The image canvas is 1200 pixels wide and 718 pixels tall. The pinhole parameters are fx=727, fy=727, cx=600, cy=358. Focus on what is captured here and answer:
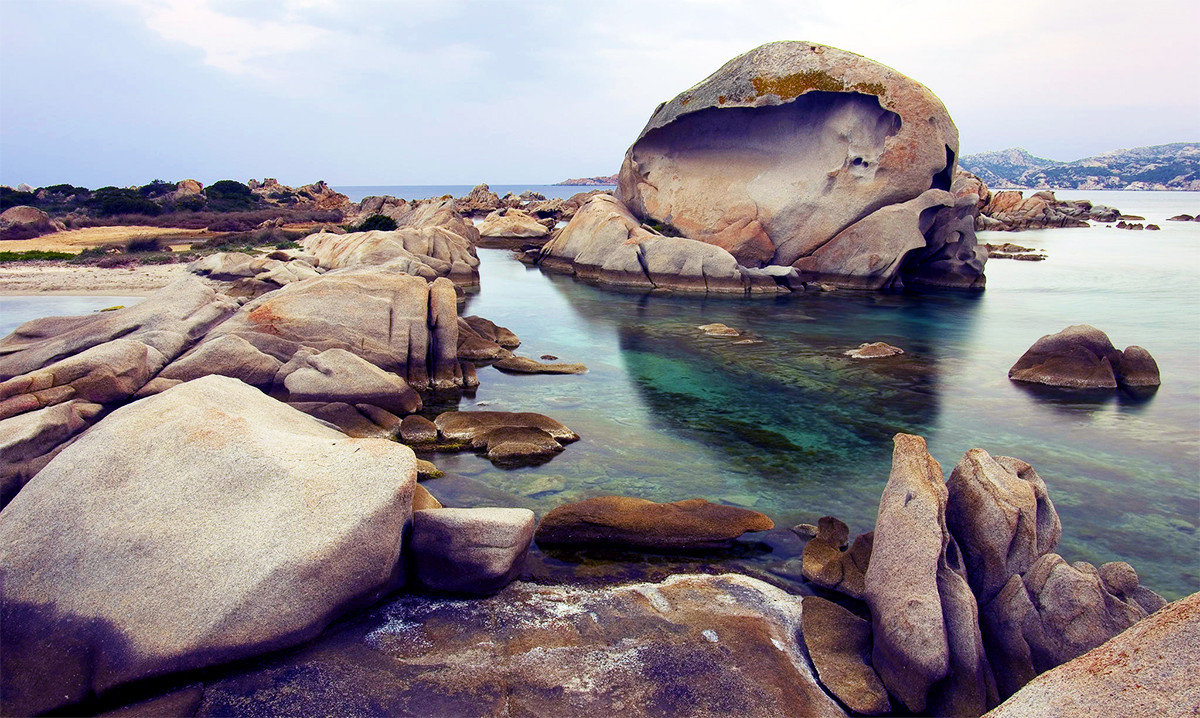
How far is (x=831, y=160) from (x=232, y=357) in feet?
84.4

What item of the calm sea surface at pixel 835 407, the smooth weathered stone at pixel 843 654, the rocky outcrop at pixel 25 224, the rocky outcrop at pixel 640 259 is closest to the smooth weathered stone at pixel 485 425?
the calm sea surface at pixel 835 407

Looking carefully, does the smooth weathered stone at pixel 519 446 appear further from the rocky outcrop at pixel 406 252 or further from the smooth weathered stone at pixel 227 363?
the rocky outcrop at pixel 406 252

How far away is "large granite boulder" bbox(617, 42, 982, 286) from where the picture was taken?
2927cm

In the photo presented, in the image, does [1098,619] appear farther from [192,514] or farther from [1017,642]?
[192,514]

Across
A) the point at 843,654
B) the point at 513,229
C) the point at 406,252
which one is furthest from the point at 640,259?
the point at 843,654

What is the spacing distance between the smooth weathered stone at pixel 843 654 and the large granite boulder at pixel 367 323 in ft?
33.6

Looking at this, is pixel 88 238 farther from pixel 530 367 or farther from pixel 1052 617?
pixel 1052 617

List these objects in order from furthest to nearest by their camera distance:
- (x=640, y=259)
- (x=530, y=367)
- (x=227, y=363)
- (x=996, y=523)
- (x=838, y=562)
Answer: (x=640, y=259)
(x=530, y=367)
(x=227, y=363)
(x=838, y=562)
(x=996, y=523)

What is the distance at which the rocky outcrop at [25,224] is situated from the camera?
35938 millimetres

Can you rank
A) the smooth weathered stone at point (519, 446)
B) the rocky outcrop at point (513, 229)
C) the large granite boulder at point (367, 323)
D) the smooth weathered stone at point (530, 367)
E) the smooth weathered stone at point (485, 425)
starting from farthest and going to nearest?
the rocky outcrop at point (513, 229)
the smooth weathered stone at point (530, 367)
the large granite boulder at point (367, 323)
the smooth weathered stone at point (485, 425)
the smooth weathered stone at point (519, 446)

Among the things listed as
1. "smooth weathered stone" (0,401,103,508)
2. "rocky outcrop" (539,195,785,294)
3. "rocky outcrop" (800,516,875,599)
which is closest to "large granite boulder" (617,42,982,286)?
"rocky outcrop" (539,195,785,294)

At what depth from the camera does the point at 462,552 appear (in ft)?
24.1

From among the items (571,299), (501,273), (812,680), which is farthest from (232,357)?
(501,273)

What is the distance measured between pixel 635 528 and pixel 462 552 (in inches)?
89.8
